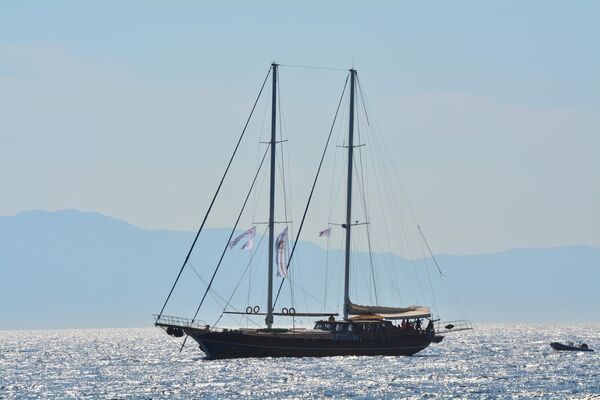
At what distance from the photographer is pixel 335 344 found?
384 ft

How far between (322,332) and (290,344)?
12.4ft

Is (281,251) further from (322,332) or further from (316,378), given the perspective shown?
(316,378)

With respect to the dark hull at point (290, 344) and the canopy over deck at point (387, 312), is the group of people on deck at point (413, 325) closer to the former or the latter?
the canopy over deck at point (387, 312)

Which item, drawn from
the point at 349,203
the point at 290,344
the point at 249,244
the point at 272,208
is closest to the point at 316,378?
the point at 290,344

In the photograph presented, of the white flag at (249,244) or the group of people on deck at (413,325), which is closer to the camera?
the white flag at (249,244)

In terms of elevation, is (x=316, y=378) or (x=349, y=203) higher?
(x=349, y=203)

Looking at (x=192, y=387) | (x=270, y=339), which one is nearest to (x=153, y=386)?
(x=192, y=387)

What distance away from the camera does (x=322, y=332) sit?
11700 centimetres

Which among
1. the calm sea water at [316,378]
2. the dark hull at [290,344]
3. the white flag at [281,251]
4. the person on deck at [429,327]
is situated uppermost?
the white flag at [281,251]

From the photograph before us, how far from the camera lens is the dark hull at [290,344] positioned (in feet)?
371

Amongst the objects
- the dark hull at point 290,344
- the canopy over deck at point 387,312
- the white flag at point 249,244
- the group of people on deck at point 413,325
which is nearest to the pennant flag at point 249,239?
the white flag at point 249,244

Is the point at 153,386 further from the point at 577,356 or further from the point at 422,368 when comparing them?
the point at 577,356

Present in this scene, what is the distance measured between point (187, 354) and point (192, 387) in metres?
55.1

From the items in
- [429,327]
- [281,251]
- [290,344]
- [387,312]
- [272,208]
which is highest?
[272,208]
